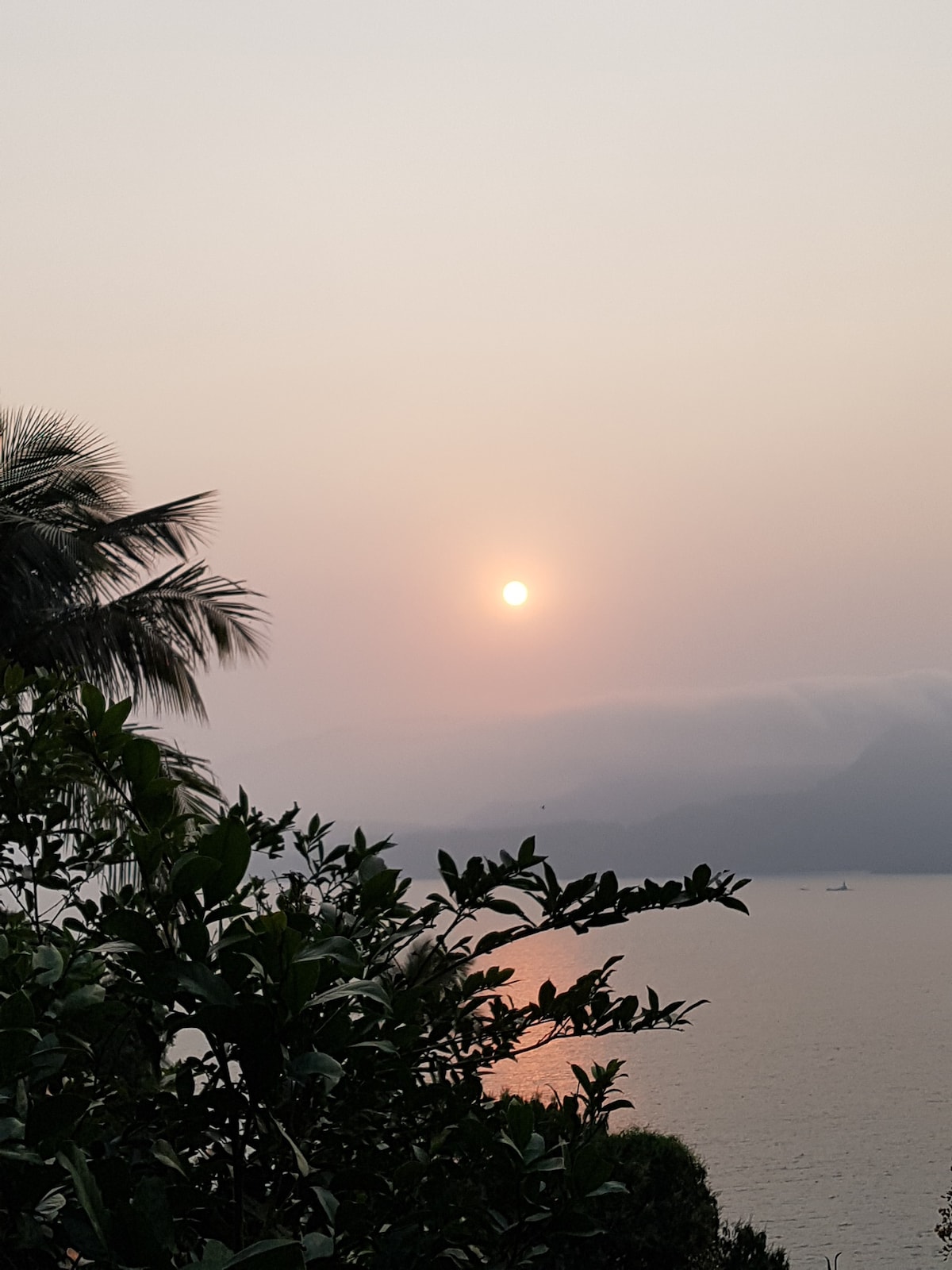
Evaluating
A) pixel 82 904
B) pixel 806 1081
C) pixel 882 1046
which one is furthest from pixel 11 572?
pixel 882 1046

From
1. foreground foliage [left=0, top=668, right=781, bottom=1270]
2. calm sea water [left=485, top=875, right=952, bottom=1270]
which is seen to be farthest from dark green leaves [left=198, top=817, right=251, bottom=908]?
calm sea water [left=485, top=875, right=952, bottom=1270]

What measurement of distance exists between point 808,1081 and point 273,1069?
6546 centimetres

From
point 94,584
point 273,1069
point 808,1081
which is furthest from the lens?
point 808,1081

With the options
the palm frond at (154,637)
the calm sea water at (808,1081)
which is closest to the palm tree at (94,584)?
the palm frond at (154,637)

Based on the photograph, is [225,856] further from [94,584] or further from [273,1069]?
[94,584]

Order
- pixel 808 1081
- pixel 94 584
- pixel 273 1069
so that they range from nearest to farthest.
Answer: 1. pixel 273 1069
2. pixel 94 584
3. pixel 808 1081

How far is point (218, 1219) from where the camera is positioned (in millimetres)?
1704

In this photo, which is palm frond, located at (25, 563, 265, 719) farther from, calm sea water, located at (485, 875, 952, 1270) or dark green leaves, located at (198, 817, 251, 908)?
dark green leaves, located at (198, 817, 251, 908)

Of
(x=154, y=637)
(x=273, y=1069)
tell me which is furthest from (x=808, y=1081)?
(x=273, y=1069)

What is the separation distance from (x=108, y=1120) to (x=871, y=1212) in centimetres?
4301

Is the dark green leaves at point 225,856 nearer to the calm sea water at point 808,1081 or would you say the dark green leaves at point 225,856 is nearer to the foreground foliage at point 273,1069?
the foreground foliage at point 273,1069

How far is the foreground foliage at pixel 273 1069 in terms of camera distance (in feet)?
4.64

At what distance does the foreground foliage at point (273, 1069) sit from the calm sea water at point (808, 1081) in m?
9.70

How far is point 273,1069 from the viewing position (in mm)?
1432
